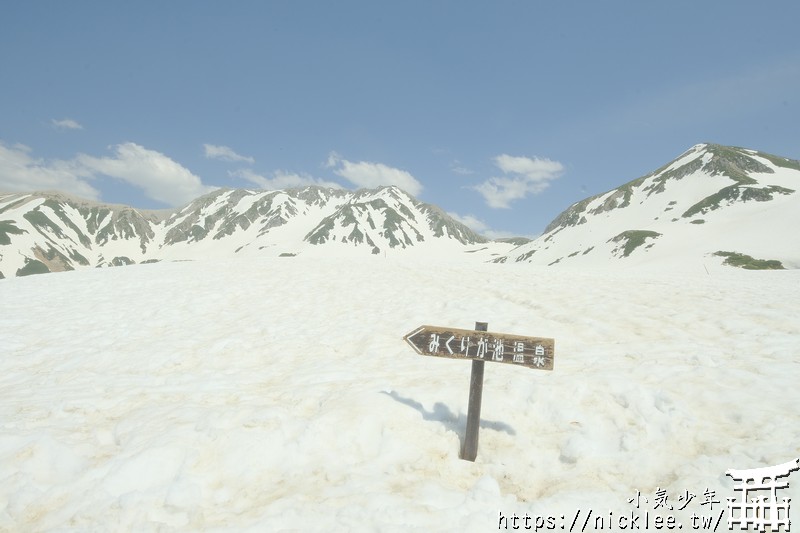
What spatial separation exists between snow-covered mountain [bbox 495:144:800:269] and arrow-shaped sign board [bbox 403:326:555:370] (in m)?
50.5

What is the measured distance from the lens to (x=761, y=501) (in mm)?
4277

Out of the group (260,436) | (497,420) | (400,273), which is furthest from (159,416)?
(400,273)

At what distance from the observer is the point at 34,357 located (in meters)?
10.9

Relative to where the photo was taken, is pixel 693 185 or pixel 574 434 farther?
pixel 693 185

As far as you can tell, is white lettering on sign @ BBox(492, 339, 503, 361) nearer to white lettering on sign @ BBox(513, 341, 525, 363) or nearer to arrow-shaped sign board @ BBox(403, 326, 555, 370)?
arrow-shaped sign board @ BBox(403, 326, 555, 370)

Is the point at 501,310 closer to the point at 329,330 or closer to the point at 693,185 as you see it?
the point at 329,330

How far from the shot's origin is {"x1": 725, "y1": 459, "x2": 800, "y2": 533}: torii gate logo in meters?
4.07

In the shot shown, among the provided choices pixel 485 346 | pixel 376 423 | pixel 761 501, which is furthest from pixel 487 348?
pixel 761 501

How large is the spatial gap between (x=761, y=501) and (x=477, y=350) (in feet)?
11.0

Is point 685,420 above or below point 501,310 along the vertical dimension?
below

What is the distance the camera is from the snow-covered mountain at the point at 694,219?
53469 millimetres

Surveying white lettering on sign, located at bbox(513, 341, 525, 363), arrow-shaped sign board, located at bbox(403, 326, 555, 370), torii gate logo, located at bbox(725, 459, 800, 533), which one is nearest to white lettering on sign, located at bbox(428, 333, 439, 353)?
arrow-shaped sign board, located at bbox(403, 326, 555, 370)

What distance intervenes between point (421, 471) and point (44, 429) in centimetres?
572

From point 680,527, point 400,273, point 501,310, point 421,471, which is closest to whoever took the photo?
point 680,527
